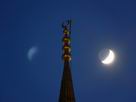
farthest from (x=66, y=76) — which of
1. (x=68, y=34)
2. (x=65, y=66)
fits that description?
(x=68, y=34)

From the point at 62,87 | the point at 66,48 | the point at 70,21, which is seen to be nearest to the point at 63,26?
the point at 70,21

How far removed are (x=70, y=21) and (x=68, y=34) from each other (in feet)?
13.6

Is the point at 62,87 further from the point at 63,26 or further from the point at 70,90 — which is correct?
the point at 63,26

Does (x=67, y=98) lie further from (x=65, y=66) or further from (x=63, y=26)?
(x=63, y=26)

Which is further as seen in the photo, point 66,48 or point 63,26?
point 63,26

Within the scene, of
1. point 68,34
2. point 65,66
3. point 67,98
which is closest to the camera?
point 67,98

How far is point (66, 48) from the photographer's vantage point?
70438mm

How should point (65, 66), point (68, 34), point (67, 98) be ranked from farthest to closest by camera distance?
point (68, 34), point (65, 66), point (67, 98)

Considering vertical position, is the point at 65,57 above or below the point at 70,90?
above

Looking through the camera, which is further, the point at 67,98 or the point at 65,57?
the point at 65,57

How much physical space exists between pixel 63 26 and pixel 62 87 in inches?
554

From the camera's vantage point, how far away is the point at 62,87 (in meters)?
66.1

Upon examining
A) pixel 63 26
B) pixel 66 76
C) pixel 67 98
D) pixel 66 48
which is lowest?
pixel 67 98

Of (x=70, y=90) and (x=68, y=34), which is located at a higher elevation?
(x=68, y=34)
